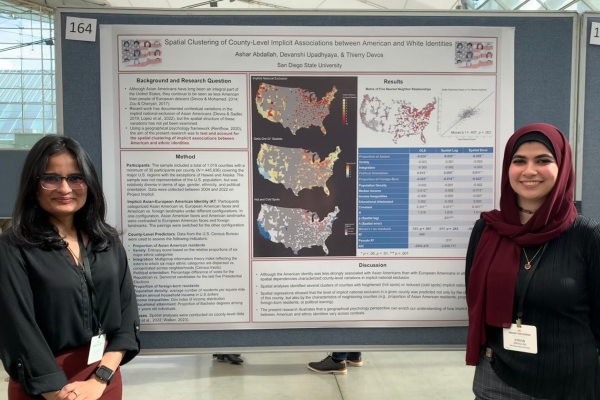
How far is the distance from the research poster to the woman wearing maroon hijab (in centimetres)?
47

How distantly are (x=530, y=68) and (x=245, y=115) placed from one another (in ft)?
3.97

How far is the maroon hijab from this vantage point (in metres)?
1.28

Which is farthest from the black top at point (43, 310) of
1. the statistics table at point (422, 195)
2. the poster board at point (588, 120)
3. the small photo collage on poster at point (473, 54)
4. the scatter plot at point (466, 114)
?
the poster board at point (588, 120)

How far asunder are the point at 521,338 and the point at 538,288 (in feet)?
0.52

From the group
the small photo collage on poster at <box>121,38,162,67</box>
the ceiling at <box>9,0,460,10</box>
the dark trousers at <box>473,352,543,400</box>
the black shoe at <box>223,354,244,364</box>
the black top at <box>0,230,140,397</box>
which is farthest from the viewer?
the ceiling at <box>9,0,460,10</box>

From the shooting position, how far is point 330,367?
309cm

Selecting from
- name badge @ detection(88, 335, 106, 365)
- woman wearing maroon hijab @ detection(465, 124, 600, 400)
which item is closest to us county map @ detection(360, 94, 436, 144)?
woman wearing maroon hijab @ detection(465, 124, 600, 400)

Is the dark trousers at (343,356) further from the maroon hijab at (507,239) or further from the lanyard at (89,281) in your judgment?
the lanyard at (89,281)

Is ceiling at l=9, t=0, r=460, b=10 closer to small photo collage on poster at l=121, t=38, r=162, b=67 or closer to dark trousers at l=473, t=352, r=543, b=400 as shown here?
small photo collage on poster at l=121, t=38, r=162, b=67

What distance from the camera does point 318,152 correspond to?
5.98 ft

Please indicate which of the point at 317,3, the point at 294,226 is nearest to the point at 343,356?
the point at 294,226

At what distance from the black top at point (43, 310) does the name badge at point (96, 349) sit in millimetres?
20

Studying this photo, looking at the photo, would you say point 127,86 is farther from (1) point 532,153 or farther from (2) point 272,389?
(2) point 272,389

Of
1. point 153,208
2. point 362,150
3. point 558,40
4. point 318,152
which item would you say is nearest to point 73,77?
point 153,208
